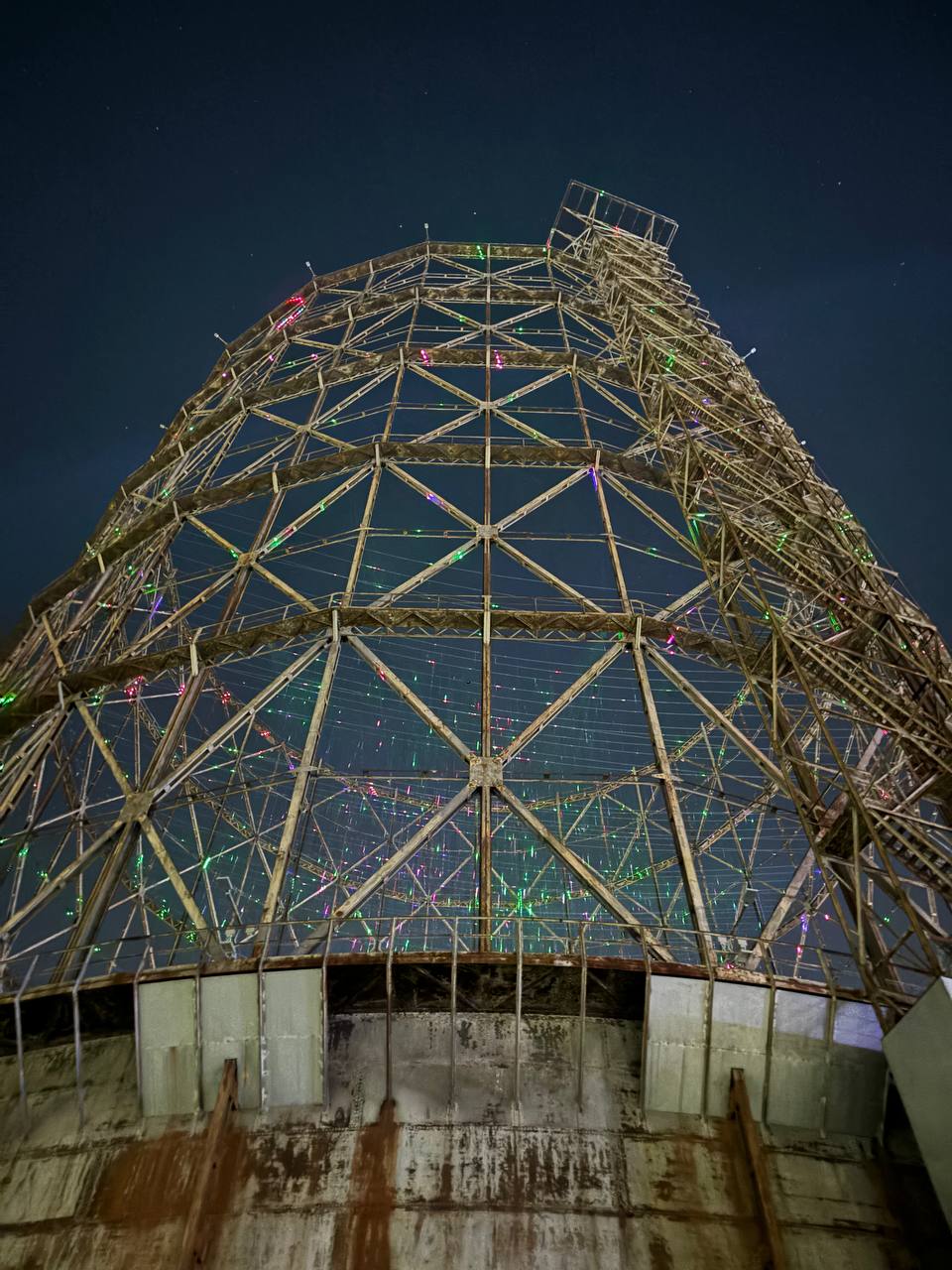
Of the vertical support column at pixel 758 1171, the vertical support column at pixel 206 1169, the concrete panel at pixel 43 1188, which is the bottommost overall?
the concrete panel at pixel 43 1188

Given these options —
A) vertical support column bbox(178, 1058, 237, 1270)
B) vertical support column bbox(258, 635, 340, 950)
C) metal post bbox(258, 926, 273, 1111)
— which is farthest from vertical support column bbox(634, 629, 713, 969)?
vertical support column bbox(178, 1058, 237, 1270)

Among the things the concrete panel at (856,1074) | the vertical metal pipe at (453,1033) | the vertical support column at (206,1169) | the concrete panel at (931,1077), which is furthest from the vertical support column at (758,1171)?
the vertical support column at (206,1169)

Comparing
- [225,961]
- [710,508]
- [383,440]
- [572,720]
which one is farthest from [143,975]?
[572,720]

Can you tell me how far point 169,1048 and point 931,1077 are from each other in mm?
7077

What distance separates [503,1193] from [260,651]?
27.9 feet

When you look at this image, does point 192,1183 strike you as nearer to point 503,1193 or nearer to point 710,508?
point 503,1193

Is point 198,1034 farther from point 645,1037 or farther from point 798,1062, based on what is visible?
point 798,1062

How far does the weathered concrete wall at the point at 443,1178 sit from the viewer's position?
7.69 meters

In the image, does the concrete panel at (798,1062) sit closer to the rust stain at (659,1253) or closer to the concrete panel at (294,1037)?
the rust stain at (659,1253)

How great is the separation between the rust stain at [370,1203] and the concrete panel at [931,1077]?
182 inches

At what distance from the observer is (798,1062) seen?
28.9 ft

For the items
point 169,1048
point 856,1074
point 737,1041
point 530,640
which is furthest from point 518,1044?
point 530,640

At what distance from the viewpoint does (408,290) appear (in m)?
24.6

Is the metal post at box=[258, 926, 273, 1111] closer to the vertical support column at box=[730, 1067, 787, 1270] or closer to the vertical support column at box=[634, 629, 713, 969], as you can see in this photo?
the vertical support column at box=[634, 629, 713, 969]
